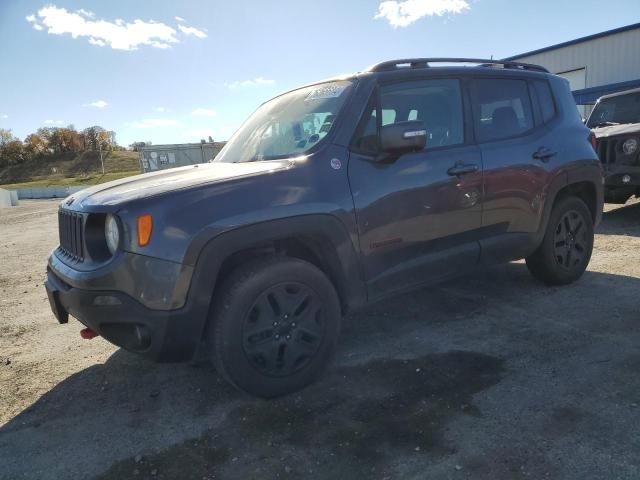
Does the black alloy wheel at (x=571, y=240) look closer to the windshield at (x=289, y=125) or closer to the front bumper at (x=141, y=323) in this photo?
the windshield at (x=289, y=125)

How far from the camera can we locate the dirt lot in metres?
2.30

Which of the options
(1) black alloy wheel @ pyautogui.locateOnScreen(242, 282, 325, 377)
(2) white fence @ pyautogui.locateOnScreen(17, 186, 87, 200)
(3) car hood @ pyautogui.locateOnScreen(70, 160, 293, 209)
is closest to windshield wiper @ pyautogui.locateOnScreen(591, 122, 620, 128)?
(3) car hood @ pyautogui.locateOnScreen(70, 160, 293, 209)

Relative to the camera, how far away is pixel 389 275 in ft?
10.6

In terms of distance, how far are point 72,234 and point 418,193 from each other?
2.21 m

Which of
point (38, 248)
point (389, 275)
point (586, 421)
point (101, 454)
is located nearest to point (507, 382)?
point (586, 421)

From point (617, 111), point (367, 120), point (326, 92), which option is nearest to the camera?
point (367, 120)

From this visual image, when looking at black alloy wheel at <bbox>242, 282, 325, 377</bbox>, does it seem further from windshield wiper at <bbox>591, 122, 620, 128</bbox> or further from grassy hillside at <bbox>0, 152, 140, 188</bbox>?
grassy hillside at <bbox>0, 152, 140, 188</bbox>

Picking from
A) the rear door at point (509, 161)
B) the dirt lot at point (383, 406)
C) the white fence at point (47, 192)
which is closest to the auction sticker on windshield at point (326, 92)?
the rear door at point (509, 161)

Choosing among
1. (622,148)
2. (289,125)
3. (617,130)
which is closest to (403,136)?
(289,125)

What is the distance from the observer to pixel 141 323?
2535mm

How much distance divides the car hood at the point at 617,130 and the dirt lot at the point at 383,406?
422cm

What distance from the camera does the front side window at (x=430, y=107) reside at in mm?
3381

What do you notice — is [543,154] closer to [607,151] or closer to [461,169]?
[461,169]

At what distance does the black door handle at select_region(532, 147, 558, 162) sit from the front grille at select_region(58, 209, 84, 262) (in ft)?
11.3
